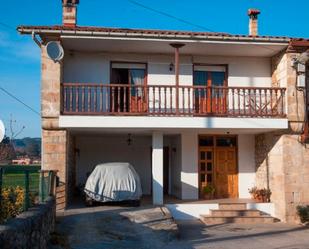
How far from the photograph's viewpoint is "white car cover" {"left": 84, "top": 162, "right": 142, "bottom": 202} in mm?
13742

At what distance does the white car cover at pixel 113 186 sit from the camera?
1374 cm

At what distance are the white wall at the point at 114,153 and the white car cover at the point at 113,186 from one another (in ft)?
11.5

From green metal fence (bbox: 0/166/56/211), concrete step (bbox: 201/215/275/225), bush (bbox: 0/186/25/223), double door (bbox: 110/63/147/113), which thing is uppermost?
double door (bbox: 110/63/147/113)

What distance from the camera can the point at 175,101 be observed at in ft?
50.7

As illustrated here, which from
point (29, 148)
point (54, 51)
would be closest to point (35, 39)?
point (54, 51)

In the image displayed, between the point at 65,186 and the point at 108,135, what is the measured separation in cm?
398

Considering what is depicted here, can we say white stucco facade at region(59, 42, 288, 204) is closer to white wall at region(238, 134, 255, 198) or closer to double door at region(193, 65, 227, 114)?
white wall at region(238, 134, 255, 198)

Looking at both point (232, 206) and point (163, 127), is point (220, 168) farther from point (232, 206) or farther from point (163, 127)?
point (163, 127)

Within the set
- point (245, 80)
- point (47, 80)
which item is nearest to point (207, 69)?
point (245, 80)

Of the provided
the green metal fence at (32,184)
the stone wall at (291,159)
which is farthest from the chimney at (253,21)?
the green metal fence at (32,184)

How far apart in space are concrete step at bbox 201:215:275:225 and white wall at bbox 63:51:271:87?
4.92m

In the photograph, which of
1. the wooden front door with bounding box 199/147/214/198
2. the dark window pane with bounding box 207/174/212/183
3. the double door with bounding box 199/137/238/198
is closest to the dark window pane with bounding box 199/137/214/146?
the double door with bounding box 199/137/238/198

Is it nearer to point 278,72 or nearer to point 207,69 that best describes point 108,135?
point 207,69

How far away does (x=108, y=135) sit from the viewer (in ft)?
Answer: 56.6
